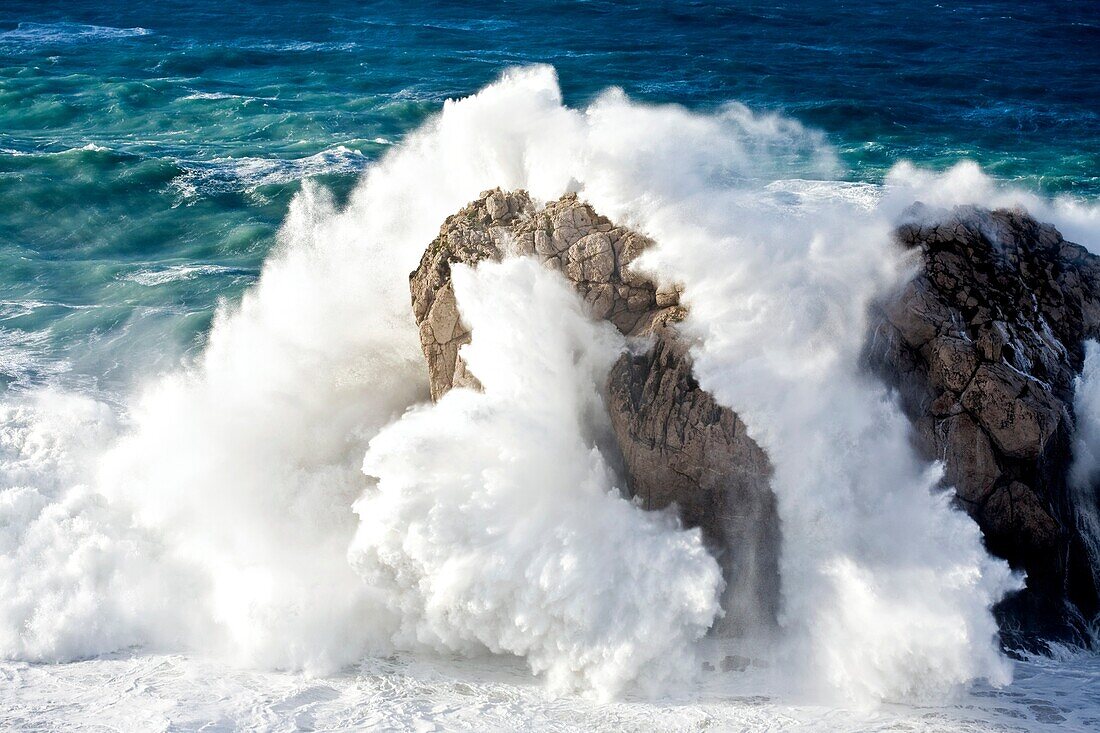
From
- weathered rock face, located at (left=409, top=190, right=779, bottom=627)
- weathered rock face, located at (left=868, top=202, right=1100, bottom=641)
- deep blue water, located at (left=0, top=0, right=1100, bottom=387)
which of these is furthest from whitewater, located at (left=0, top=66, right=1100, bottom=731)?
deep blue water, located at (left=0, top=0, right=1100, bottom=387)

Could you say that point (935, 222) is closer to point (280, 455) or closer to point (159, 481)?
point (280, 455)

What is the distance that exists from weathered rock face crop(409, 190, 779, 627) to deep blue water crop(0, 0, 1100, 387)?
32.4ft

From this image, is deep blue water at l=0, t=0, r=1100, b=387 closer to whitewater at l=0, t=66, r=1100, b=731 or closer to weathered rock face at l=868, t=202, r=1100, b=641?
whitewater at l=0, t=66, r=1100, b=731

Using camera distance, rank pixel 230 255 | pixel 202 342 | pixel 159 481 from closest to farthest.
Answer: pixel 159 481 → pixel 202 342 → pixel 230 255

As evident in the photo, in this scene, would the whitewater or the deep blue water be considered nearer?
the whitewater

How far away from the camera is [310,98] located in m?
37.9

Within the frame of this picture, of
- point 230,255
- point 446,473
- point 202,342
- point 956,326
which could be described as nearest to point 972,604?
point 956,326

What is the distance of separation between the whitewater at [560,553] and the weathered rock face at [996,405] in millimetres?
458

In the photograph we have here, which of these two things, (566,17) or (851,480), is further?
(566,17)

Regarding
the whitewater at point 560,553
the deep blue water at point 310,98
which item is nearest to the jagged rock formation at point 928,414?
the whitewater at point 560,553

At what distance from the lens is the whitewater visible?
14.2m

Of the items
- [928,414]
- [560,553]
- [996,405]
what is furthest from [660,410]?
[996,405]

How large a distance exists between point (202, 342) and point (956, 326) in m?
15.0

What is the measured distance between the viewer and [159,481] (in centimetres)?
1777
